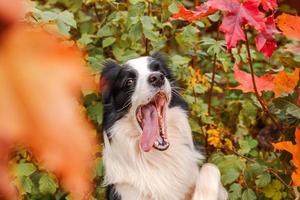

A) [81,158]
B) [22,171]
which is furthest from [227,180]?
[81,158]

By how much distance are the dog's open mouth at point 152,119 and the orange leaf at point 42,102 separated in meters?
2.43

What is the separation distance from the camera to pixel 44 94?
1.11 feet

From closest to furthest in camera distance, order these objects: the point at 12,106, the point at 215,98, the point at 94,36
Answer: the point at 12,106 → the point at 94,36 → the point at 215,98

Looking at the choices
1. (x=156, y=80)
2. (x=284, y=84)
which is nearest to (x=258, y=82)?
(x=284, y=84)

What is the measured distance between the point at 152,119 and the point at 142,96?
0.16 m

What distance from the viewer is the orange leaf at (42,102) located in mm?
331

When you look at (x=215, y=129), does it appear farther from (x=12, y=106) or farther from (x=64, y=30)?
(x=12, y=106)

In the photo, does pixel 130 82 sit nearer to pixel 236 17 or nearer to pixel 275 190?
pixel 236 17

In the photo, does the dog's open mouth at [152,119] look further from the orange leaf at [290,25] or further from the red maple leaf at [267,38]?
the orange leaf at [290,25]

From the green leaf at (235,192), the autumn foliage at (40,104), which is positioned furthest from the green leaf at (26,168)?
the autumn foliage at (40,104)

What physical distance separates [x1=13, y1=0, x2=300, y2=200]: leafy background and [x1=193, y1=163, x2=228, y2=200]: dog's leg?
0.26 metres

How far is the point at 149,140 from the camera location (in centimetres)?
284

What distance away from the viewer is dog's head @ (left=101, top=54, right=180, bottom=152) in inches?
108

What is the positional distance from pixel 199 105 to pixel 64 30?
98cm
